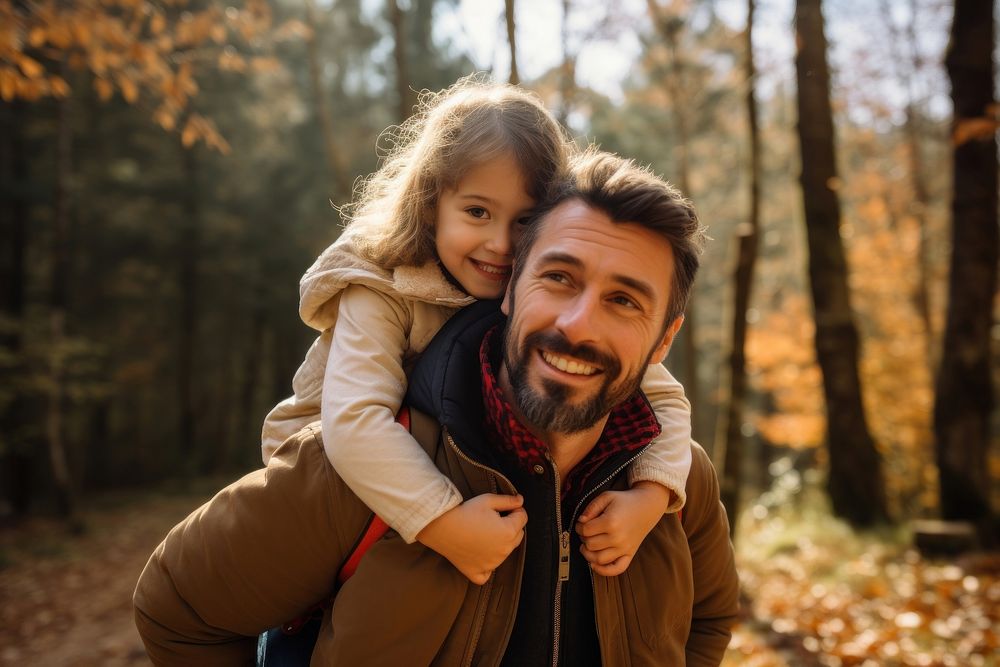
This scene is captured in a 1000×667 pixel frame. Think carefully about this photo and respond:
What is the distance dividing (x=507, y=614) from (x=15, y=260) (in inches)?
640

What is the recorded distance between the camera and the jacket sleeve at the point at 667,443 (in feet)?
7.09

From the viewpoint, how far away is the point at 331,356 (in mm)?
2273

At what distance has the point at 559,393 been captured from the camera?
2.00 m

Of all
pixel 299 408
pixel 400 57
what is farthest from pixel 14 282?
pixel 299 408

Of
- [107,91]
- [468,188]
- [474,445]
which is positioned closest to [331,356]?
[474,445]

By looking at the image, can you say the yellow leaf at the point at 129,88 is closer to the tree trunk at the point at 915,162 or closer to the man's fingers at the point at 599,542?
the man's fingers at the point at 599,542

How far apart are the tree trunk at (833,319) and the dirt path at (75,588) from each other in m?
7.30

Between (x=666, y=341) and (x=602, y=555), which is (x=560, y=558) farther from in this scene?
(x=666, y=341)

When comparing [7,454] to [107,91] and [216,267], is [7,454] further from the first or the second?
[107,91]

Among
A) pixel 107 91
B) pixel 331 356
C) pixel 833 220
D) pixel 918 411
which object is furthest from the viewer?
pixel 918 411

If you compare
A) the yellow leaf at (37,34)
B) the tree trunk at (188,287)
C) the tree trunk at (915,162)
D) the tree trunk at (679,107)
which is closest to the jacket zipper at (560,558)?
the yellow leaf at (37,34)

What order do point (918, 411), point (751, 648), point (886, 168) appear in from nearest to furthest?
1. point (751, 648)
2. point (918, 411)
3. point (886, 168)

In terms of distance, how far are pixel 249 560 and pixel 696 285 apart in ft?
24.5

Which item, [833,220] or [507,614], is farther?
[833,220]
